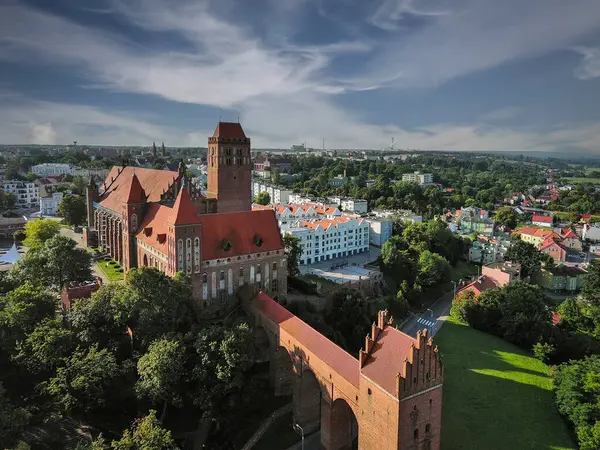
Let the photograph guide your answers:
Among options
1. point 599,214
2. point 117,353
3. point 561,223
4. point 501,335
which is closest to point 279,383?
point 117,353

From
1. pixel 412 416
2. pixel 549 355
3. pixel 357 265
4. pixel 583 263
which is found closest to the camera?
pixel 412 416

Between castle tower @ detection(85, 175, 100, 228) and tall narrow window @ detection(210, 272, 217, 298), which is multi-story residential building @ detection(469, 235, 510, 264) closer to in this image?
tall narrow window @ detection(210, 272, 217, 298)

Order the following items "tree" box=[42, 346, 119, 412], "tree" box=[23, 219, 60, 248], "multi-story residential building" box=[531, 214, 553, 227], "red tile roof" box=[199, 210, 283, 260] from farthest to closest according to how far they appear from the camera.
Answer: "multi-story residential building" box=[531, 214, 553, 227] < "tree" box=[23, 219, 60, 248] < "red tile roof" box=[199, 210, 283, 260] < "tree" box=[42, 346, 119, 412]

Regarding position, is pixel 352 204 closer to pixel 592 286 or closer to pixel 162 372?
pixel 592 286

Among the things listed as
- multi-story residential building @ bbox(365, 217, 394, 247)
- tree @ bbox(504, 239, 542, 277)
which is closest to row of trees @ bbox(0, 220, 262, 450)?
multi-story residential building @ bbox(365, 217, 394, 247)

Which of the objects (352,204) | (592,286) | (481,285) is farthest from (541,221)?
(481,285)

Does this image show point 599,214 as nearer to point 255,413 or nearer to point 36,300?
point 255,413
